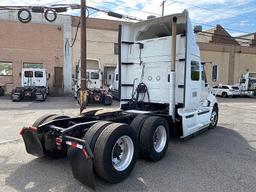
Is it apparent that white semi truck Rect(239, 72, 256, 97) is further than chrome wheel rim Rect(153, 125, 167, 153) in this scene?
Yes

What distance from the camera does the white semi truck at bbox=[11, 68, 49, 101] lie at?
62.1 ft

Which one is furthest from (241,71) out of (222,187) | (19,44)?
(222,187)

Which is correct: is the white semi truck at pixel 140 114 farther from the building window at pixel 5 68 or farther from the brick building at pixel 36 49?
the building window at pixel 5 68

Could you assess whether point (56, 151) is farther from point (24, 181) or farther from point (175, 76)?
point (175, 76)

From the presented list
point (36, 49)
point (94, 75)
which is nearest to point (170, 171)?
point (94, 75)

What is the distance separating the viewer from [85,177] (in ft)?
12.8

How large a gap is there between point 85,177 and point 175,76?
12.5 ft

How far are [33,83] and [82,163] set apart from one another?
17.9m

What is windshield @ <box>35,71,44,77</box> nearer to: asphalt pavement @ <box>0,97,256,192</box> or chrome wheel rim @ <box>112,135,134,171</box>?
asphalt pavement @ <box>0,97,256,192</box>

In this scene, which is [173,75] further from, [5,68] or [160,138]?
[5,68]

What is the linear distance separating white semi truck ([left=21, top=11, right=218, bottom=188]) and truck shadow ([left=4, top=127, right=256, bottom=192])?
0.24m

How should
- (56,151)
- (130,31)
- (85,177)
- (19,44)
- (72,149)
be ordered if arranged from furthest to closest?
(19,44) < (130,31) < (56,151) < (72,149) < (85,177)

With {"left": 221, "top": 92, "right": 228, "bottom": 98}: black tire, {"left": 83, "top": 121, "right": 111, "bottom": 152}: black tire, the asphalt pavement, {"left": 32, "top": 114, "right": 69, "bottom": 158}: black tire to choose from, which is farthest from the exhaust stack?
{"left": 221, "top": 92, "right": 228, "bottom": 98}: black tire

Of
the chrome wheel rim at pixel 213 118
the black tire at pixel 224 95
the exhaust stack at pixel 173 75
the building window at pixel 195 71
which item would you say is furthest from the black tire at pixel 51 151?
the black tire at pixel 224 95
